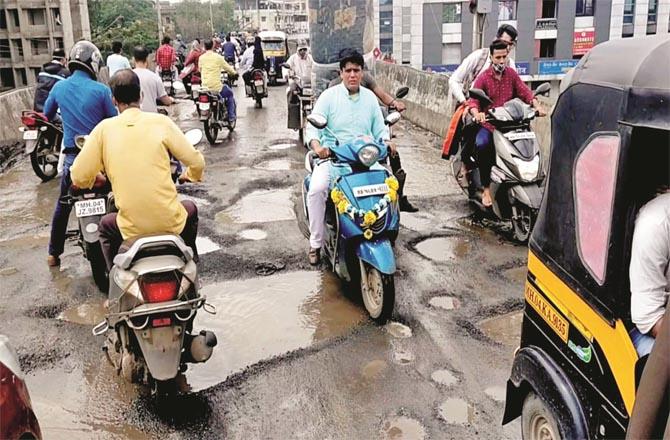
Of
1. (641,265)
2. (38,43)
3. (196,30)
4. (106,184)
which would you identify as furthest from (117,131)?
(196,30)

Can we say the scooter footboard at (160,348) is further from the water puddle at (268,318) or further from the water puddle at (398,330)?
the water puddle at (398,330)

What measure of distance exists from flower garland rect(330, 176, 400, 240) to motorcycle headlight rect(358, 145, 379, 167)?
0.19m

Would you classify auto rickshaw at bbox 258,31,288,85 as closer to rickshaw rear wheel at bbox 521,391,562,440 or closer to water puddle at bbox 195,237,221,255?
water puddle at bbox 195,237,221,255

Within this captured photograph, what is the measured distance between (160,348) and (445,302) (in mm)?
2437

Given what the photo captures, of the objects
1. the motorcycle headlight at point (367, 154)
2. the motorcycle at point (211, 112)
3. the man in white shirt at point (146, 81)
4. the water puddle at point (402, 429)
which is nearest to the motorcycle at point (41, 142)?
the man in white shirt at point (146, 81)

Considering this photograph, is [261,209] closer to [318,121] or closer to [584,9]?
[318,121]

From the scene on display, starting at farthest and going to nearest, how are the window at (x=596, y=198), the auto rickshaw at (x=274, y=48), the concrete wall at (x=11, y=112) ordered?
the auto rickshaw at (x=274, y=48) → the concrete wall at (x=11, y=112) → the window at (x=596, y=198)

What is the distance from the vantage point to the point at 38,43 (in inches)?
947

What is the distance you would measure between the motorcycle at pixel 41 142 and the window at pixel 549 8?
37.9 m

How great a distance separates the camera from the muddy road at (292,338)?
154 inches

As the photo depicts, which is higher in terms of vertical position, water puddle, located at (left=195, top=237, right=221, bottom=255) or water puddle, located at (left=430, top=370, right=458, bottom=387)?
water puddle, located at (left=195, top=237, right=221, bottom=255)

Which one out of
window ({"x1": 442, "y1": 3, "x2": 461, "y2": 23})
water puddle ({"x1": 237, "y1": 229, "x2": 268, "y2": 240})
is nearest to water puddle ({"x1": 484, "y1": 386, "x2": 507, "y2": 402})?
water puddle ({"x1": 237, "y1": 229, "x2": 268, "y2": 240})

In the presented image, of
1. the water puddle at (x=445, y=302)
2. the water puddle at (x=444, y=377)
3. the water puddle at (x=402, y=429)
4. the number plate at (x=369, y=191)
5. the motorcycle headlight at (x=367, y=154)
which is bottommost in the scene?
the water puddle at (x=402, y=429)

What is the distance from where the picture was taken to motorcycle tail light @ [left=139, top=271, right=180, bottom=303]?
3717mm
